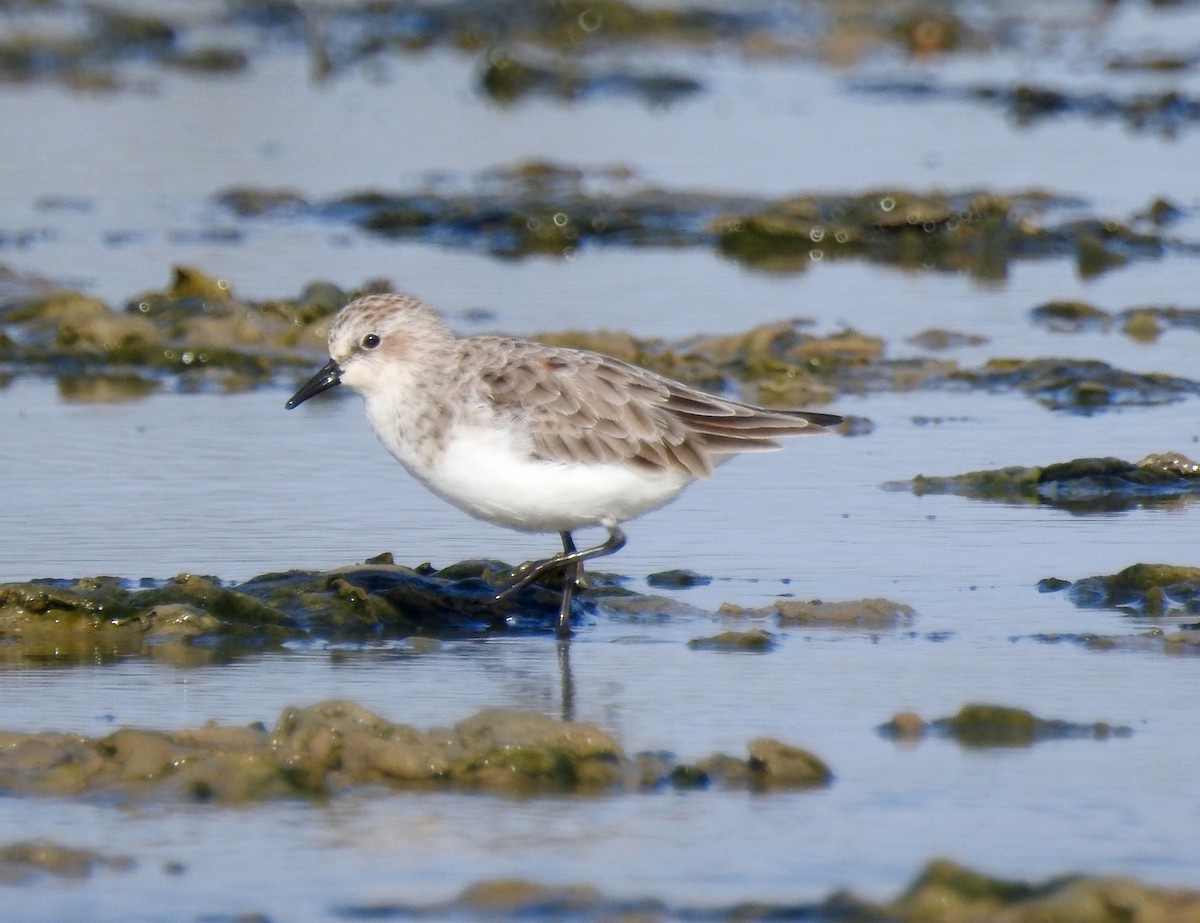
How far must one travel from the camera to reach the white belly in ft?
20.6

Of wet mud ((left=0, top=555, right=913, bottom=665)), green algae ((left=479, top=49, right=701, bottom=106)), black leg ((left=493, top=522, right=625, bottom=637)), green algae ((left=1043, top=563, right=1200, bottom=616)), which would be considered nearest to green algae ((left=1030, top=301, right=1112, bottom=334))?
green algae ((left=1043, top=563, right=1200, bottom=616))

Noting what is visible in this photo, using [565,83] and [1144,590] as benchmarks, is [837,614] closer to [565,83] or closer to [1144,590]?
[1144,590]

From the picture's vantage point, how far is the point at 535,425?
6.36 m

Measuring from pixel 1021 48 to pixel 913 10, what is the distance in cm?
197

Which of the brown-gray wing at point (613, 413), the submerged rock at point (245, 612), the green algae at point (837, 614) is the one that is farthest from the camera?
the brown-gray wing at point (613, 413)

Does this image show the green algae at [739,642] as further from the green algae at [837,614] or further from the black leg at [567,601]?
the black leg at [567,601]

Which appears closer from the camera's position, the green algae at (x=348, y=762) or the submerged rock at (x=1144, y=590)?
the green algae at (x=348, y=762)

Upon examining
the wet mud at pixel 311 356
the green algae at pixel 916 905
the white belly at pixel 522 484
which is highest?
the wet mud at pixel 311 356

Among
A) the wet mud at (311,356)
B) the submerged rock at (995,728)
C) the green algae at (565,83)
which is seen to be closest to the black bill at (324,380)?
the submerged rock at (995,728)

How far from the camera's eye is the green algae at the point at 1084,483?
7.60 metres

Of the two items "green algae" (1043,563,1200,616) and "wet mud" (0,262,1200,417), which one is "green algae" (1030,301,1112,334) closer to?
A: "wet mud" (0,262,1200,417)

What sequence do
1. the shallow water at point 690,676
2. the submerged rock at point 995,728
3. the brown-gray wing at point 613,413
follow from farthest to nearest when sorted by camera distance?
the brown-gray wing at point 613,413, the submerged rock at point 995,728, the shallow water at point 690,676

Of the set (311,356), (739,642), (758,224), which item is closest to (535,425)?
(739,642)

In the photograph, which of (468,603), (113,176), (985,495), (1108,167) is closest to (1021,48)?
(1108,167)
